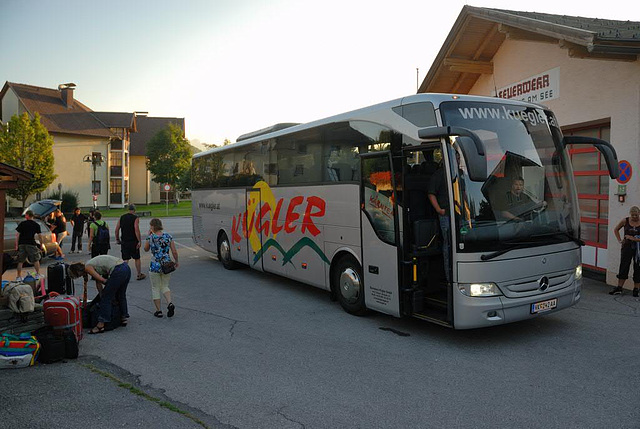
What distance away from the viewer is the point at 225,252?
13633mm

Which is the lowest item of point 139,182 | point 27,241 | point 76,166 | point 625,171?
point 27,241

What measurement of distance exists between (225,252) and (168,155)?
2031 inches

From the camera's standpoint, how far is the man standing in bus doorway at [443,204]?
20.8 ft

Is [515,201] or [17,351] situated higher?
[515,201]

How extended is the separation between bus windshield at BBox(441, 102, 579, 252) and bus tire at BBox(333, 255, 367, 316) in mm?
2274

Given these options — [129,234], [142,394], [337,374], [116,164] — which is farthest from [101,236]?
[116,164]

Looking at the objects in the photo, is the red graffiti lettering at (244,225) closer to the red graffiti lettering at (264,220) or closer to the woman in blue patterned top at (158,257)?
the red graffiti lettering at (264,220)

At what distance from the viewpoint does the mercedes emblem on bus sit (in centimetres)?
664

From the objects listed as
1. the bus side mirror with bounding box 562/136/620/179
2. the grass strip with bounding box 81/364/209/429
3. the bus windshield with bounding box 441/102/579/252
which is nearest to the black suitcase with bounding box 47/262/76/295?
the grass strip with bounding box 81/364/209/429

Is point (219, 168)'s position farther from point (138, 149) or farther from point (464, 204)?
point (138, 149)

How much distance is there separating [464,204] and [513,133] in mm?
1335

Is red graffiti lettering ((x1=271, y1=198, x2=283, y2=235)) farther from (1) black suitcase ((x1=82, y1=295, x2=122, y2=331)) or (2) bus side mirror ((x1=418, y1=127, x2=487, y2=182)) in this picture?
(2) bus side mirror ((x1=418, y1=127, x2=487, y2=182))

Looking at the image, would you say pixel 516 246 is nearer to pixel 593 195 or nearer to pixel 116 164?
pixel 593 195

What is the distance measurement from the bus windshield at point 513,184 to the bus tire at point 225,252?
27.3 feet
